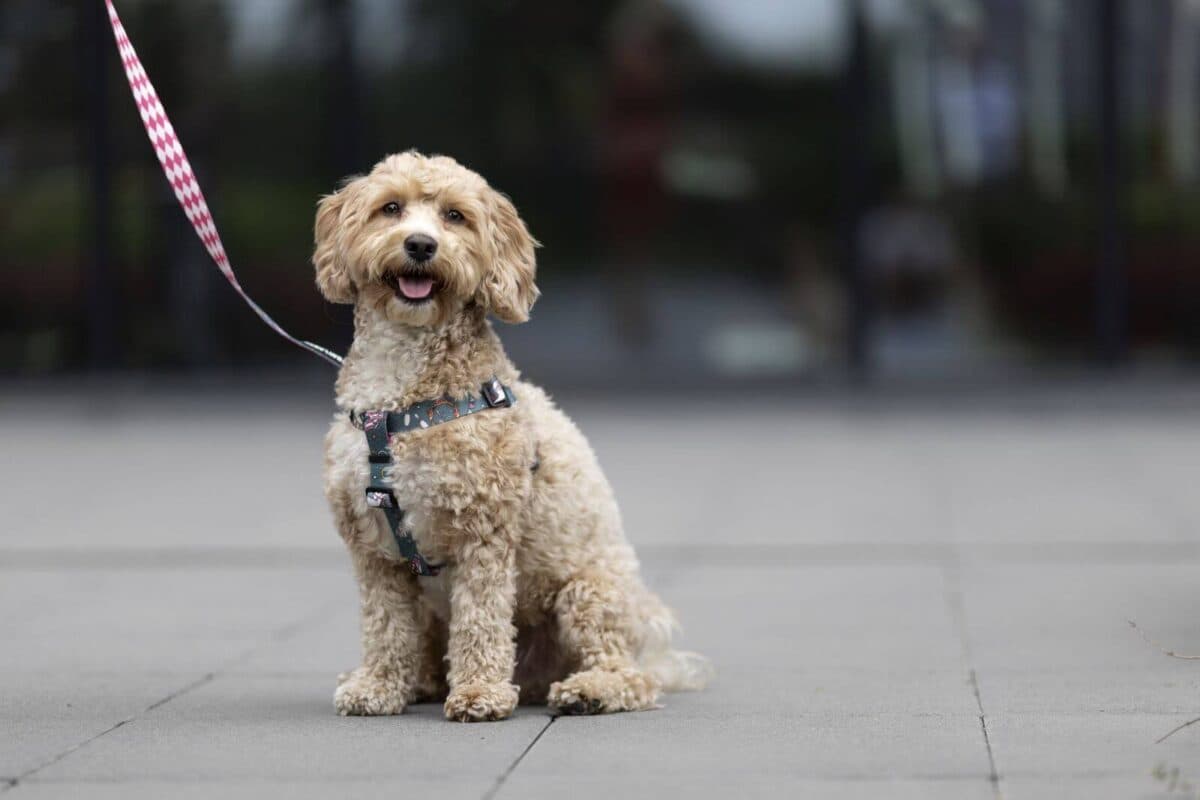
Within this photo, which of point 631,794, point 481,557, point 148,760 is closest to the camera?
point 631,794

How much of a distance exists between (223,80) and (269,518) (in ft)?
18.2

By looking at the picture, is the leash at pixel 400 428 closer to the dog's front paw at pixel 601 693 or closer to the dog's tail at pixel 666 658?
the dog's front paw at pixel 601 693

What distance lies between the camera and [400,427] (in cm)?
521

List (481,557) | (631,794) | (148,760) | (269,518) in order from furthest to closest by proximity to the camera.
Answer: (269,518)
(481,557)
(148,760)
(631,794)

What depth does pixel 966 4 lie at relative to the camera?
13.9m

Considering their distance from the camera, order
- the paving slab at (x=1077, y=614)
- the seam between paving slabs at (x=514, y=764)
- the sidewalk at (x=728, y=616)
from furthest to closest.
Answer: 1. the paving slab at (x=1077, y=614)
2. the sidewalk at (x=728, y=616)
3. the seam between paving slabs at (x=514, y=764)

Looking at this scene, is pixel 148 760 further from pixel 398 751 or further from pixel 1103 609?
pixel 1103 609

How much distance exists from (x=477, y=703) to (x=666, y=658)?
2.42 feet

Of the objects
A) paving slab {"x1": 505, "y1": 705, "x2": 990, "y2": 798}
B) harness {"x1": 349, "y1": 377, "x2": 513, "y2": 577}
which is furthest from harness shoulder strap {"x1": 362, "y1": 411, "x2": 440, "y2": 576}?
paving slab {"x1": 505, "y1": 705, "x2": 990, "y2": 798}

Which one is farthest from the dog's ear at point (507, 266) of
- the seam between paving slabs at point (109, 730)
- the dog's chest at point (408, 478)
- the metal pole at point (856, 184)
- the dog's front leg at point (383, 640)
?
the metal pole at point (856, 184)

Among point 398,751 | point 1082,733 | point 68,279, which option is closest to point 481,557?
point 398,751

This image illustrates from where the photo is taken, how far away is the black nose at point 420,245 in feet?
16.6

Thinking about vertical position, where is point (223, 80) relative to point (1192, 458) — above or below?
above

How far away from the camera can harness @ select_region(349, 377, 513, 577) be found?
17.0 ft
